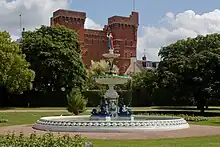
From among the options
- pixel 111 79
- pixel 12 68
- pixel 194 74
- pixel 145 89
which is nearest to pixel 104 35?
pixel 145 89

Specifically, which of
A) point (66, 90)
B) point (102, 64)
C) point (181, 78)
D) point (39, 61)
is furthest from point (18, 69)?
point (102, 64)

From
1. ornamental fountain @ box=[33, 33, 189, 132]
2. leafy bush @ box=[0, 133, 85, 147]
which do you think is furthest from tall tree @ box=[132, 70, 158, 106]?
leafy bush @ box=[0, 133, 85, 147]

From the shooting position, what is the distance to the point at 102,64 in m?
82.6

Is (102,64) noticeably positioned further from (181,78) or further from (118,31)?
(181,78)

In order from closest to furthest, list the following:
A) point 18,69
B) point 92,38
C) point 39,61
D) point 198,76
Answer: point 198,76 < point 18,69 < point 39,61 < point 92,38

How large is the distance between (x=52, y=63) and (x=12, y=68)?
7.67m

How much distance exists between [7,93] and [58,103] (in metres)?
6.69

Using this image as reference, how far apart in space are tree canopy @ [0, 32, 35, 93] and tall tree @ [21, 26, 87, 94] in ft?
Answer: 19.2

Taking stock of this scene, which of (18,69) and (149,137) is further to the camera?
(18,69)

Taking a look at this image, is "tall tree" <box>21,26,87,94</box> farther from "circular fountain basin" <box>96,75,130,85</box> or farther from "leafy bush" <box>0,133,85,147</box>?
"leafy bush" <box>0,133,85,147</box>

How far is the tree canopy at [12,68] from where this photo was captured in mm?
44625

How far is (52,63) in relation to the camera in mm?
53438

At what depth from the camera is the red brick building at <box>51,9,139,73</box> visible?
9169 centimetres

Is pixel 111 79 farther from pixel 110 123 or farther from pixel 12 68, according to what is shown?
pixel 12 68
